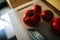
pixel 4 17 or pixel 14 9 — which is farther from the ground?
pixel 14 9

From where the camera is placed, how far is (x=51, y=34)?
21.5 inches

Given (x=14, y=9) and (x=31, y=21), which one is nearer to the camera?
(x=31, y=21)

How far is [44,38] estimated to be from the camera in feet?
1.67

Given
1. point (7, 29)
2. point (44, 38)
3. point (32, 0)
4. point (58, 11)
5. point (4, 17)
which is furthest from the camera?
point (4, 17)

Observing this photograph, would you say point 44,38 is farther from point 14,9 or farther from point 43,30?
point 14,9

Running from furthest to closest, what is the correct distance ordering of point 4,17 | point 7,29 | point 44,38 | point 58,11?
point 4,17
point 7,29
point 58,11
point 44,38

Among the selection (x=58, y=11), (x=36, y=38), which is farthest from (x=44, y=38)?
(x=58, y=11)

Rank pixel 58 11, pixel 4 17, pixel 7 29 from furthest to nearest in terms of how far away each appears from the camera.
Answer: pixel 4 17, pixel 7 29, pixel 58 11

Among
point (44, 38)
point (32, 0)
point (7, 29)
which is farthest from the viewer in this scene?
point (7, 29)

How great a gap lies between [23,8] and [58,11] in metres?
0.21

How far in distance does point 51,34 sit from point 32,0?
0.31 metres

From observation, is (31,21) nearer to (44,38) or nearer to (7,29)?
(44,38)

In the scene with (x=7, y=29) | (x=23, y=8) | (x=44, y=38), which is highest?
(x=23, y=8)

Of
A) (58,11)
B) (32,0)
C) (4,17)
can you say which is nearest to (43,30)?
(58,11)
